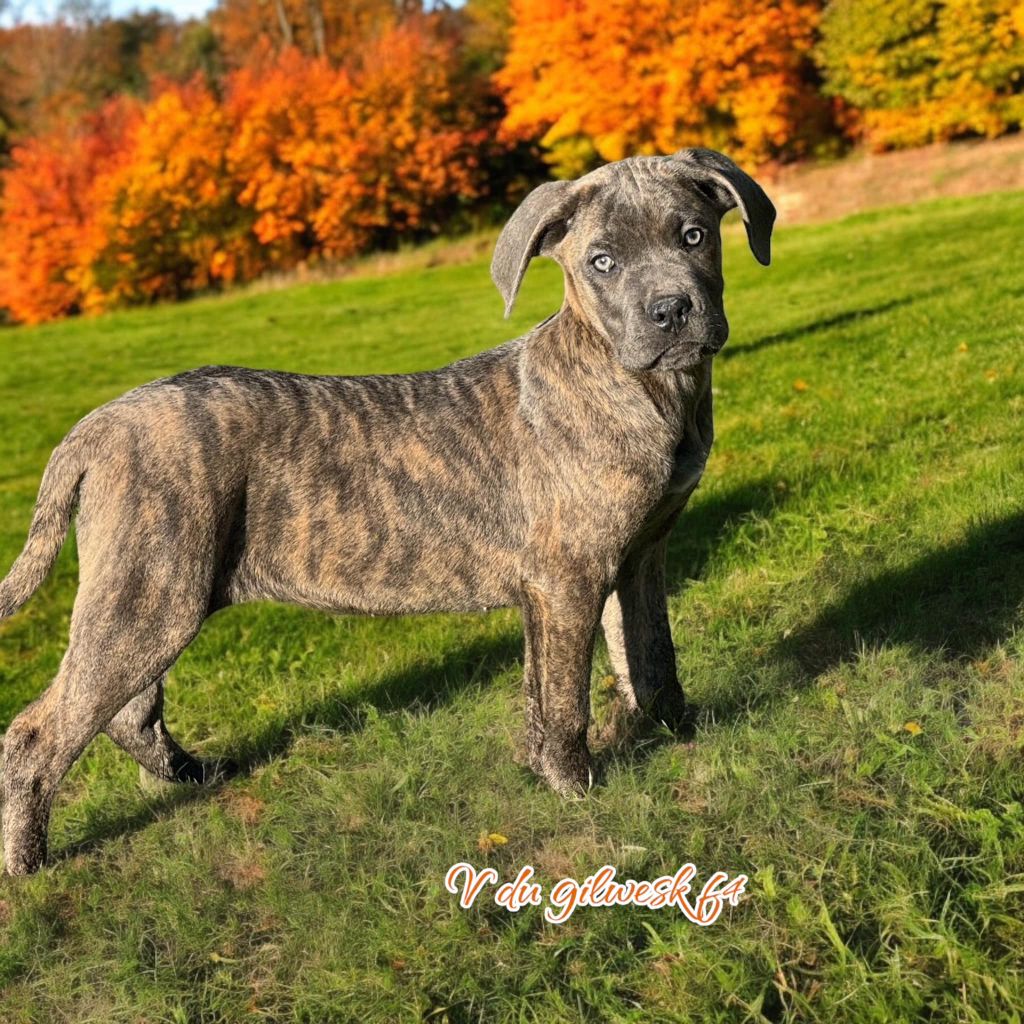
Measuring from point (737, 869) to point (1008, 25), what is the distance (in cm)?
3438

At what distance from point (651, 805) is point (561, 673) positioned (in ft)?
1.84

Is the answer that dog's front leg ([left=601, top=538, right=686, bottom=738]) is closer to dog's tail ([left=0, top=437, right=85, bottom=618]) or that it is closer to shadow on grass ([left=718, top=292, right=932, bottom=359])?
dog's tail ([left=0, top=437, right=85, bottom=618])

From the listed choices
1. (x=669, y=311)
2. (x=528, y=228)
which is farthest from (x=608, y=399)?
(x=528, y=228)

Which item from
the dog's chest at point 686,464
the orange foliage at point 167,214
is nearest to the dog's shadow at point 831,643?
the dog's chest at point 686,464

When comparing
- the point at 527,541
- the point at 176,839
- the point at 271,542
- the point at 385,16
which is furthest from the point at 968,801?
the point at 385,16

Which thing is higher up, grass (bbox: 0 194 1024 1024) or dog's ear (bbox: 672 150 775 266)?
dog's ear (bbox: 672 150 775 266)

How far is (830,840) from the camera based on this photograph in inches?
151

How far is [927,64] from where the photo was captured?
35.2 metres

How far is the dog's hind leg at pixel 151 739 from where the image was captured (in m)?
4.85

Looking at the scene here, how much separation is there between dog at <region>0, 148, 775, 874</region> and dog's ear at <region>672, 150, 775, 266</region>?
1 cm

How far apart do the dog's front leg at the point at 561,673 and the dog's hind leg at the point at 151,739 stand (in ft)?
4.95

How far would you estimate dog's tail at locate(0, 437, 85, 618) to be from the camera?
419 cm

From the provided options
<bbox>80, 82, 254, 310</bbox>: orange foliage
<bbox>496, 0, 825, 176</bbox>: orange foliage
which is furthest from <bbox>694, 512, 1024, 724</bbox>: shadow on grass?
<bbox>80, 82, 254, 310</bbox>: orange foliage

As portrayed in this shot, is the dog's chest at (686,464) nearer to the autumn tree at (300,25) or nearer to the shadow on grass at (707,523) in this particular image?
the shadow on grass at (707,523)
